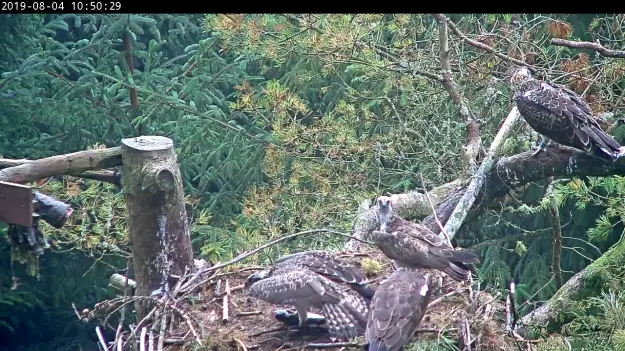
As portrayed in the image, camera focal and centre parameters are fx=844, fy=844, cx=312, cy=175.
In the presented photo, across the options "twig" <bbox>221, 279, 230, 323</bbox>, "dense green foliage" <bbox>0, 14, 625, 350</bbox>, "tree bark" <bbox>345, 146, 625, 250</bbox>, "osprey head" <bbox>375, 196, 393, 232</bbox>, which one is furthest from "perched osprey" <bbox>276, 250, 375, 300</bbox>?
"dense green foliage" <bbox>0, 14, 625, 350</bbox>

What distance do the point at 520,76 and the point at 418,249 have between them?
2.44 m

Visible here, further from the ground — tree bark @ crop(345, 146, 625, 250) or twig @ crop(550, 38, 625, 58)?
twig @ crop(550, 38, 625, 58)

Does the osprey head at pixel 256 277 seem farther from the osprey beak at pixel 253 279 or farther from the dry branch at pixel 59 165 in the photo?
the dry branch at pixel 59 165

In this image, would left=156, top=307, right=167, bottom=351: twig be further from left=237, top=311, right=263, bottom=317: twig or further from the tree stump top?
the tree stump top

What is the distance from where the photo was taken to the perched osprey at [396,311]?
14.9 ft

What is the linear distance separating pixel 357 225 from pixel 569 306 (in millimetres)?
1701

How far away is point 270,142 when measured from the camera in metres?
10.7

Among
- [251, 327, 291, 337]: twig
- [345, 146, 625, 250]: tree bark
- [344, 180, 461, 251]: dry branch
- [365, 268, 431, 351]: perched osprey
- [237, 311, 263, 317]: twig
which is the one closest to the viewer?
[365, 268, 431, 351]: perched osprey

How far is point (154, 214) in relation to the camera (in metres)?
5.36

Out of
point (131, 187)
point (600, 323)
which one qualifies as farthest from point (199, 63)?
point (600, 323)

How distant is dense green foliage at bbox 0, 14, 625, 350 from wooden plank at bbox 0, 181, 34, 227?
3.03 metres

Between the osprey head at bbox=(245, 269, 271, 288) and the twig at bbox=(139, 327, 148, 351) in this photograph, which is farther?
the osprey head at bbox=(245, 269, 271, 288)

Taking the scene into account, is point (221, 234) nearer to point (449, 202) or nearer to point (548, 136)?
point (449, 202)

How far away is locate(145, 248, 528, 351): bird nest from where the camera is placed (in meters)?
4.77
